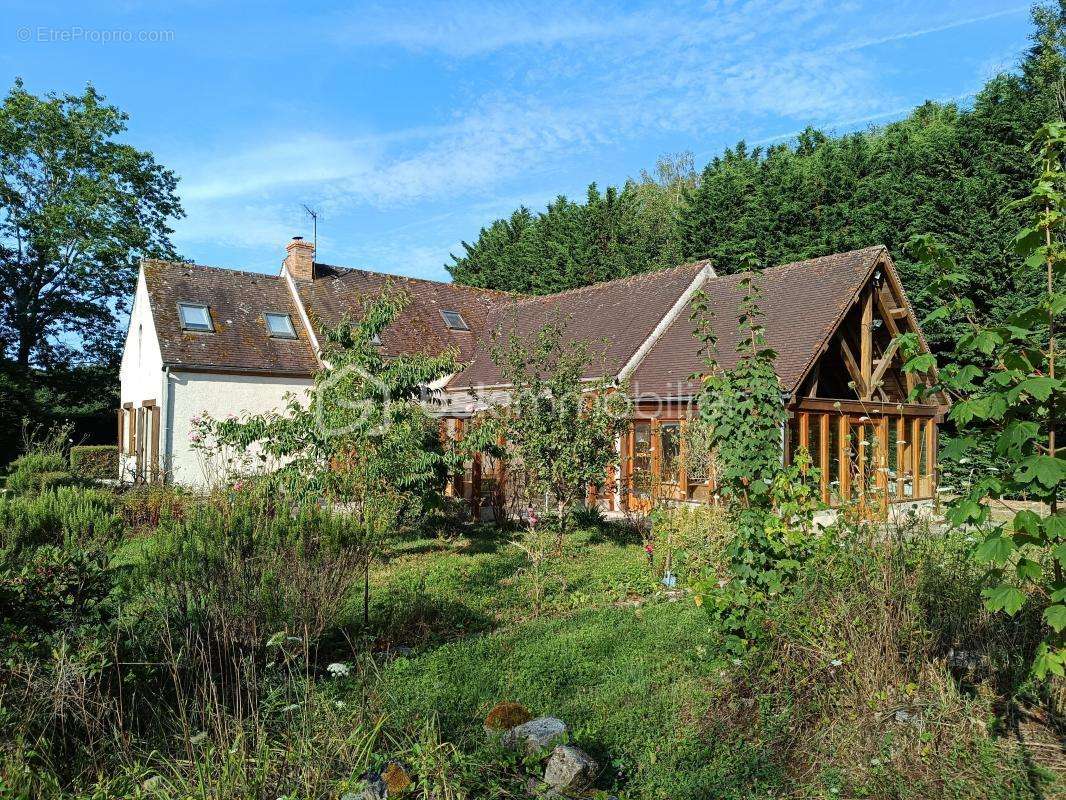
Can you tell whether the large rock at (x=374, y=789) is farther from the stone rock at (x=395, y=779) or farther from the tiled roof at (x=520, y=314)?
the tiled roof at (x=520, y=314)

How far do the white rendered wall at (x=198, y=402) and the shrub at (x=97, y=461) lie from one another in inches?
68.1

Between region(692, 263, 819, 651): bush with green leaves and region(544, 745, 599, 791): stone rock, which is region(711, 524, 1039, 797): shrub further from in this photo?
region(544, 745, 599, 791): stone rock

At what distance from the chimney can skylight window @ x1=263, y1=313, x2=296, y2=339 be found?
5.29 ft

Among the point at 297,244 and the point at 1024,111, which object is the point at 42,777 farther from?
the point at 1024,111

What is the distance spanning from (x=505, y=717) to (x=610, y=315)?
1612cm

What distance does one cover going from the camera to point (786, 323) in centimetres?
1605

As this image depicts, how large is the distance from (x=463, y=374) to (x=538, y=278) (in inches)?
427

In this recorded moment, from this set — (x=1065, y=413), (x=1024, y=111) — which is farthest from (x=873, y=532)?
(x=1024, y=111)

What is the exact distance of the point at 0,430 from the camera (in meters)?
24.2

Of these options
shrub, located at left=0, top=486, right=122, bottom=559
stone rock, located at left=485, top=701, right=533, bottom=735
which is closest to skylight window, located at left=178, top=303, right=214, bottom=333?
shrub, located at left=0, top=486, right=122, bottom=559

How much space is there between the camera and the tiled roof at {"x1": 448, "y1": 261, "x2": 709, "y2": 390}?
17969 millimetres

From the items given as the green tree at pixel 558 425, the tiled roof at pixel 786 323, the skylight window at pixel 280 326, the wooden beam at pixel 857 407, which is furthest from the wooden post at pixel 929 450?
the skylight window at pixel 280 326

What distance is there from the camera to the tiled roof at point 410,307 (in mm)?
22422

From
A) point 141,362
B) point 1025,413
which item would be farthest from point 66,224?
point 1025,413
